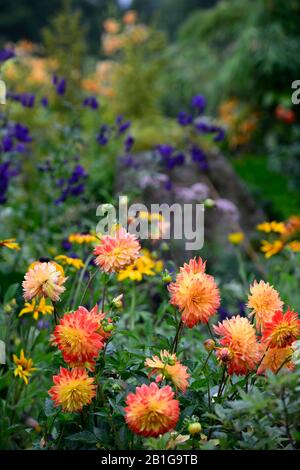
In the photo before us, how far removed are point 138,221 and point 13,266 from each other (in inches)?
26.0

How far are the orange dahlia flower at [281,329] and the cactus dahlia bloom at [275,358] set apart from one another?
0.13 ft

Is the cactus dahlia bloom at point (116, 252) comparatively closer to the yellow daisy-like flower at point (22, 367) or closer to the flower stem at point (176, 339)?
the flower stem at point (176, 339)

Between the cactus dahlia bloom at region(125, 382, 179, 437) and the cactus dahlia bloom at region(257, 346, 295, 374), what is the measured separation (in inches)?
10.6

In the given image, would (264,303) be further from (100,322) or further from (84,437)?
(84,437)

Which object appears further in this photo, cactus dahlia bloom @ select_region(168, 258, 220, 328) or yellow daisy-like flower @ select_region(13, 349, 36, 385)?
yellow daisy-like flower @ select_region(13, 349, 36, 385)

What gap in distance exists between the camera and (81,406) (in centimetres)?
114

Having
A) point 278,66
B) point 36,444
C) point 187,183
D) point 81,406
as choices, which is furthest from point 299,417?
point 278,66

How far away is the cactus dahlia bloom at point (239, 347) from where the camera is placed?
1171 millimetres

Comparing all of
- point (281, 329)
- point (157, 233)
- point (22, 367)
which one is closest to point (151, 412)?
point (281, 329)

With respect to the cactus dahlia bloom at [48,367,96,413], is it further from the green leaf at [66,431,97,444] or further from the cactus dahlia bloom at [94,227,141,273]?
the cactus dahlia bloom at [94,227,141,273]

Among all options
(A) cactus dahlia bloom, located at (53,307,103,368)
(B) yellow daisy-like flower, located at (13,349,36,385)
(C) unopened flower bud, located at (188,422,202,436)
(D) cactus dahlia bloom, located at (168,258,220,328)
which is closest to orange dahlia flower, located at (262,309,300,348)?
(D) cactus dahlia bloom, located at (168,258,220,328)

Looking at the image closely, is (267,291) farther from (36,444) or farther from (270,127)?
(270,127)

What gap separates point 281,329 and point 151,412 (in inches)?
12.2

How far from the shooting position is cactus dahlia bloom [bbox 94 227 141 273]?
1258 mm
